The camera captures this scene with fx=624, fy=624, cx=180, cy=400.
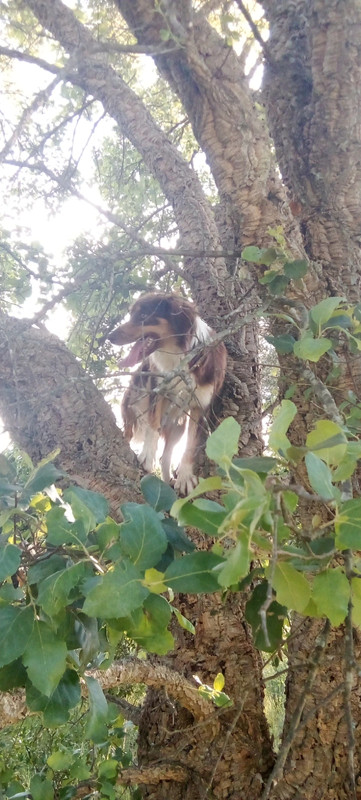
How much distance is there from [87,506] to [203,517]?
0.80 ft

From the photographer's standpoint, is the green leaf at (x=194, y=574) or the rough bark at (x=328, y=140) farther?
the rough bark at (x=328, y=140)

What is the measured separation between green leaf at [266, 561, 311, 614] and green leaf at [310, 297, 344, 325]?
701mm

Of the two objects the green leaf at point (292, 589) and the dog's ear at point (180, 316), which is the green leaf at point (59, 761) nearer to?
the green leaf at point (292, 589)

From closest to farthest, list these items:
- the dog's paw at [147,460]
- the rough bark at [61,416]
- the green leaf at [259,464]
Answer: the green leaf at [259,464] → the rough bark at [61,416] → the dog's paw at [147,460]

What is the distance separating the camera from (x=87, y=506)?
1.05 m

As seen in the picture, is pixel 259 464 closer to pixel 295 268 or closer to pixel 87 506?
pixel 87 506

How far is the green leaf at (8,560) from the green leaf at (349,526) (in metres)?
0.50

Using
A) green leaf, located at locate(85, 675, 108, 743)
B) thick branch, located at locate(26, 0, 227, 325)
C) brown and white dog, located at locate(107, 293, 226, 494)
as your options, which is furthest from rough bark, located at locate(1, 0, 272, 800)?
green leaf, located at locate(85, 675, 108, 743)

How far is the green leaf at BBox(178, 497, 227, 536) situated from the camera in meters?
0.90

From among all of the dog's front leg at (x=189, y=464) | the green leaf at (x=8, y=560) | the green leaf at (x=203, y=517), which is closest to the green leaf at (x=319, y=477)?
the green leaf at (x=203, y=517)

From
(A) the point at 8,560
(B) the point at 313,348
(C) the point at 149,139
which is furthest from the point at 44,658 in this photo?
(C) the point at 149,139

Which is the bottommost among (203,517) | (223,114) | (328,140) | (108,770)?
(108,770)

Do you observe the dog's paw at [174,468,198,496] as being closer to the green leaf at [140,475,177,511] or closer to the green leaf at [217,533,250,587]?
the green leaf at [140,475,177,511]

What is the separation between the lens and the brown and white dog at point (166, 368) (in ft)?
11.5
